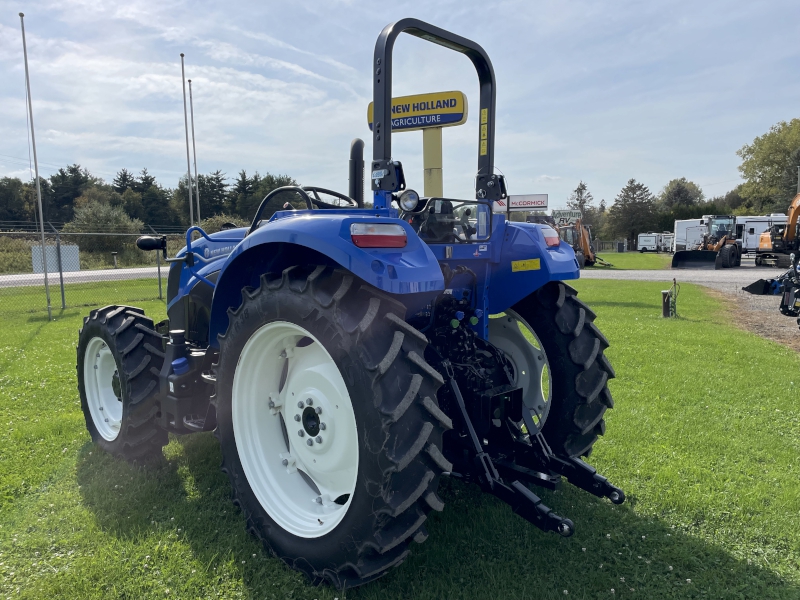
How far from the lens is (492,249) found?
3.02 metres

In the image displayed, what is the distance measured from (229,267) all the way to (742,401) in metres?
4.81

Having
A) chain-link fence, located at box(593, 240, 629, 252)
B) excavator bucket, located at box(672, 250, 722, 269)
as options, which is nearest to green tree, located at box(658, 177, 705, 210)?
chain-link fence, located at box(593, 240, 629, 252)

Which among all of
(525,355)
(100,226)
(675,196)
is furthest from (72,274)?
(675,196)

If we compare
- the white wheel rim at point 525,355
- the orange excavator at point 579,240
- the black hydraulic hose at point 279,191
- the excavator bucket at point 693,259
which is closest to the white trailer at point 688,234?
the excavator bucket at point 693,259

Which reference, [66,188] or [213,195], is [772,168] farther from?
[66,188]

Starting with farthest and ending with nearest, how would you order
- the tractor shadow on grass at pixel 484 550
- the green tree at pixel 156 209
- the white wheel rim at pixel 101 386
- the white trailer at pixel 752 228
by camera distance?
the green tree at pixel 156 209 → the white trailer at pixel 752 228 → the white wheel rim at pixel 101 386 → the tractor shadow on grass at pixel 484 550

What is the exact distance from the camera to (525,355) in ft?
11.1

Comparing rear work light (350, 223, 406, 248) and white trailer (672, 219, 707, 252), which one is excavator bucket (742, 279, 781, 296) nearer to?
rear work light (350, 223, 406, 248)

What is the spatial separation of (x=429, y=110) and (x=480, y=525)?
230 inches

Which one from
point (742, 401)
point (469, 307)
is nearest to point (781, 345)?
point (742, 401)

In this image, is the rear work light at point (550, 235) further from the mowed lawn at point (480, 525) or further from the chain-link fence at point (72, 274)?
the chain-link fence at point (72, 274)

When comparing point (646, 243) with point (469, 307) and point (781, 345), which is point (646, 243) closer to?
point (781, 345)

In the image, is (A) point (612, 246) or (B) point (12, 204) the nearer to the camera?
(B) point (12, 204)

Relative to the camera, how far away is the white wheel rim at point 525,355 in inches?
129
